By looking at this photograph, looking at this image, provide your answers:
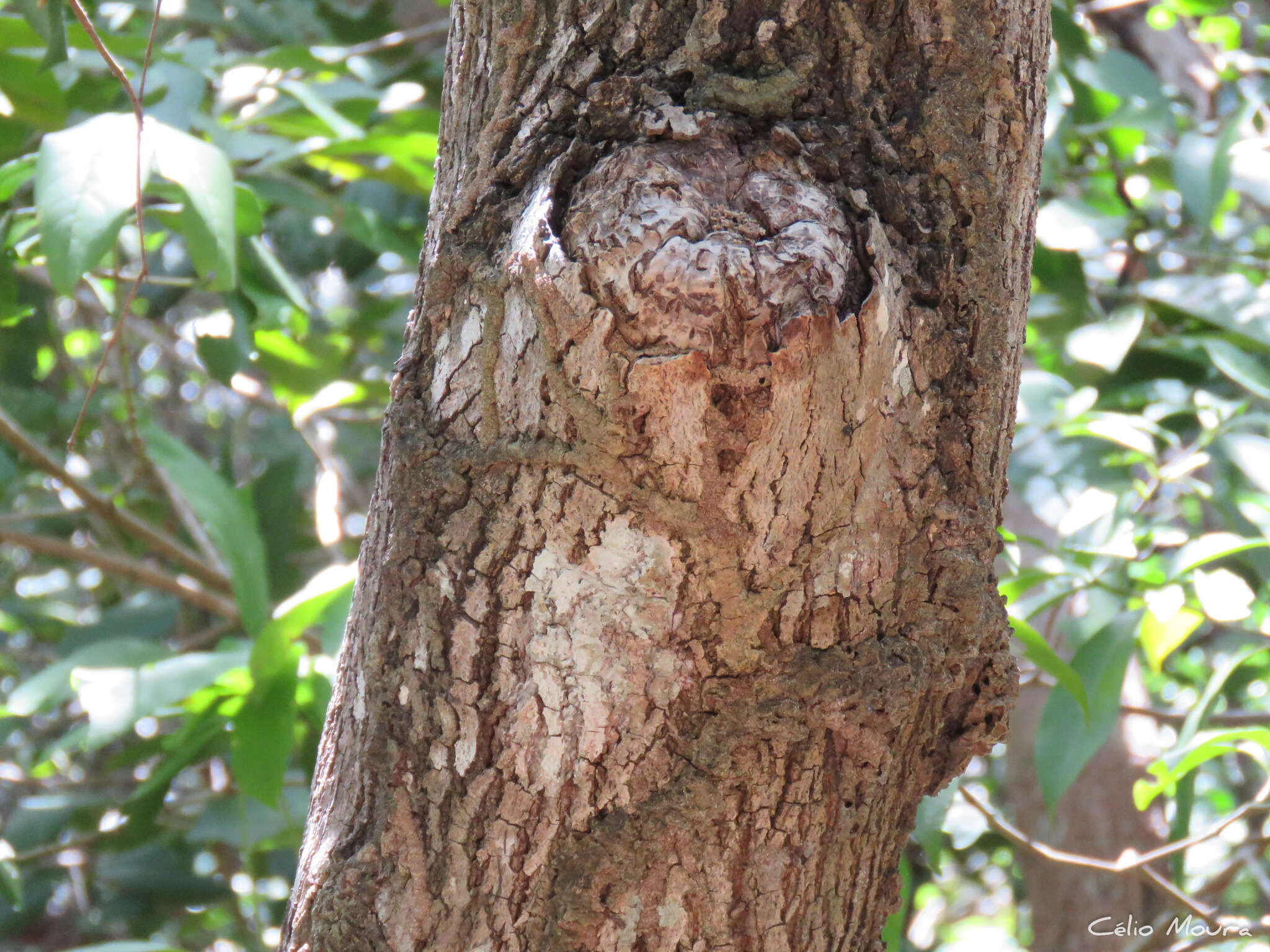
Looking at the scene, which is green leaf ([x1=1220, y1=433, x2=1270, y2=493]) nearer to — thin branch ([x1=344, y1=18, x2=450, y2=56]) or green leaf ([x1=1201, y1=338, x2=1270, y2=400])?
green leaf ([x1=1201, y1=338, x2=1270, y2=400])

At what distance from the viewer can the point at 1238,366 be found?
115 centimetres

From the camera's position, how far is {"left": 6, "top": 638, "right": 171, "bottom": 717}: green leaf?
1125mm

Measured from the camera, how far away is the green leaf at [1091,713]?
99cm

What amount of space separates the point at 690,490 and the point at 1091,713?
0.68 meters

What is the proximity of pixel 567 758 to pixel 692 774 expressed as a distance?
0.06 m

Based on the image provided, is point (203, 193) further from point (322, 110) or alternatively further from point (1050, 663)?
point (1050, 663)

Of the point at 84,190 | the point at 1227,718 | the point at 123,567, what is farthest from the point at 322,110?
the point at 1227,718

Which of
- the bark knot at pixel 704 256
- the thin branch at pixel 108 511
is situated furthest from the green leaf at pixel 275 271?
the bark knot at pixel 704 256

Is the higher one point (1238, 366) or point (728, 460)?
point (728, 460)

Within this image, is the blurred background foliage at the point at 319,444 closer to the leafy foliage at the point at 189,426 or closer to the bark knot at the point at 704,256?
the leafy foliage at the point at 189,426

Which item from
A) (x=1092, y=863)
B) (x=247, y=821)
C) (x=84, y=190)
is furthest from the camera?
(x=247, y=821)

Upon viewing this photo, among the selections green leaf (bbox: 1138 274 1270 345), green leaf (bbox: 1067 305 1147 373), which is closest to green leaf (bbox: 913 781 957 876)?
green leaf (bbox: 1067 305 1147 373)

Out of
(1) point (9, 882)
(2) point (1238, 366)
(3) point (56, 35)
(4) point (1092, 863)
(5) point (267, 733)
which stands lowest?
(1) point (9, 882)

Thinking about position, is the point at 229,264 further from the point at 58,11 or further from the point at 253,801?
the point at 253,801
